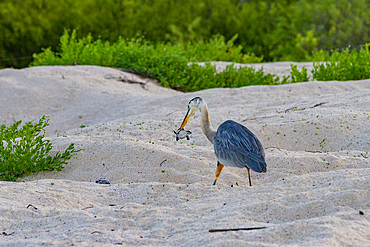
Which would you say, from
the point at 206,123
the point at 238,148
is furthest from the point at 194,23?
the point at 238,148

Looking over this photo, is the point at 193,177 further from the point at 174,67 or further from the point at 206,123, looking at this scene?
the point at 174,67

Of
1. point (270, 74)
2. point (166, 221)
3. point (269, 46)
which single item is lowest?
point (269, 46)

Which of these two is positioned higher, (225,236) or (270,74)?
(225,236)

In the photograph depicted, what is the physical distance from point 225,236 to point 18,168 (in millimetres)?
2880

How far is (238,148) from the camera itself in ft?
13.9

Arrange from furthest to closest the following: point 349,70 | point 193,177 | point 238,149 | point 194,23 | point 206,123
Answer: point 194,23, point 349,70, point 193,177, point 206,123, point 238,149

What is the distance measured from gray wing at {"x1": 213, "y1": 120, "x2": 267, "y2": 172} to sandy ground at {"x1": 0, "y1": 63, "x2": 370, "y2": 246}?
0.22 metres

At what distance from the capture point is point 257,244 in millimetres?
3041

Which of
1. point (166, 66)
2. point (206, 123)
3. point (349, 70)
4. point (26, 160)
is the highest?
point (206, 123)

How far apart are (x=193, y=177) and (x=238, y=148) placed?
0.79m

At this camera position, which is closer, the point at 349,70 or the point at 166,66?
the point at 349,70

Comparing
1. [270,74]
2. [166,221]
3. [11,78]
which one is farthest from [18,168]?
[270,74]

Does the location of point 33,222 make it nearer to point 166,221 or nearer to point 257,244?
point 166,221

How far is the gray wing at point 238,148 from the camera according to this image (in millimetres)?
4145
